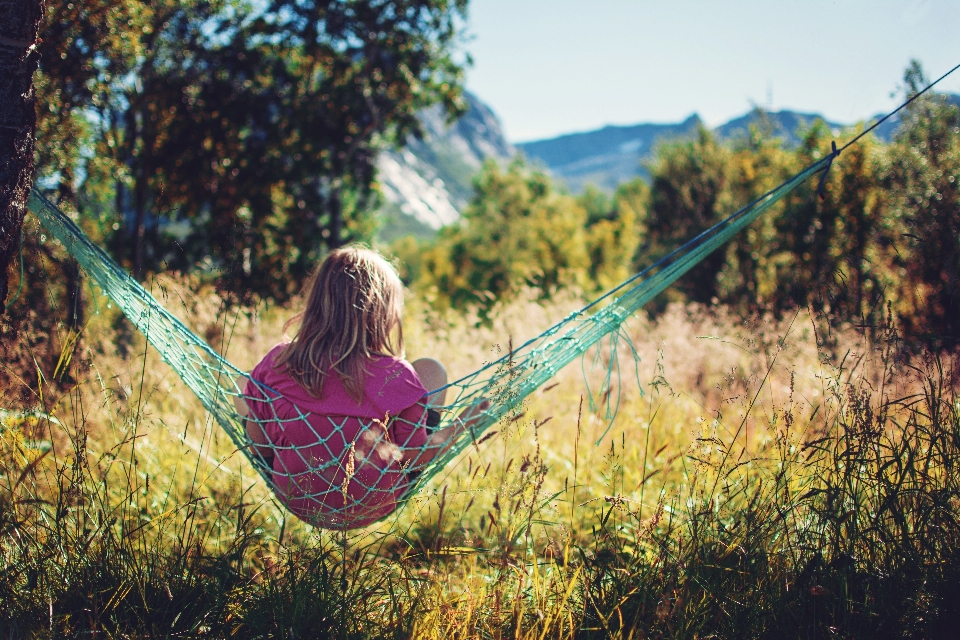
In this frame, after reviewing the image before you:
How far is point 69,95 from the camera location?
3.74m

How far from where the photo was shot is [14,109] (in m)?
1.34

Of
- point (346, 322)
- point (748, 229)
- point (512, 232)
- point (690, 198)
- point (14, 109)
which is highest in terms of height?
point (14, 109)

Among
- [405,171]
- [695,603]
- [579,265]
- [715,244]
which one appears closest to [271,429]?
[695,603]

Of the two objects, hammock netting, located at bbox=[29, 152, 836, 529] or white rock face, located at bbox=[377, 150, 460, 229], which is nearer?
hammock netting, located at bbox=[29, 152, 836, 529]

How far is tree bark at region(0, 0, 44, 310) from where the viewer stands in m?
1.32

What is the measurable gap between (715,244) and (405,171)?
186 m

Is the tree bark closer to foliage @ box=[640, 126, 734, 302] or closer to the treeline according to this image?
the treeline

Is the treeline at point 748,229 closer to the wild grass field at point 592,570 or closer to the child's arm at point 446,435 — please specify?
the wild grass field at point 592,570

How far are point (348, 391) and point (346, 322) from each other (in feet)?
0.58

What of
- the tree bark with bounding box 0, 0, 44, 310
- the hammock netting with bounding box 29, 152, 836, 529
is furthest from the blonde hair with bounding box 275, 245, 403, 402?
the tree bark with bounding box 0, 0, 44, 310

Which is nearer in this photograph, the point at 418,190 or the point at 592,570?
the point at 592,570

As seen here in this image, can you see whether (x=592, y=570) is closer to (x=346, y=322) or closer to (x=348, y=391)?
(x=348, y=391)

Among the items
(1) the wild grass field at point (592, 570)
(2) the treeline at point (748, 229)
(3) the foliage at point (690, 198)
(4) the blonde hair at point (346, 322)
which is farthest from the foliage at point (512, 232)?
(1) the wild grass field at point (592, 570)

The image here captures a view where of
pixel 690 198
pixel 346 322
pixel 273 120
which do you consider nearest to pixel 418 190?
A: pixel 690 198
